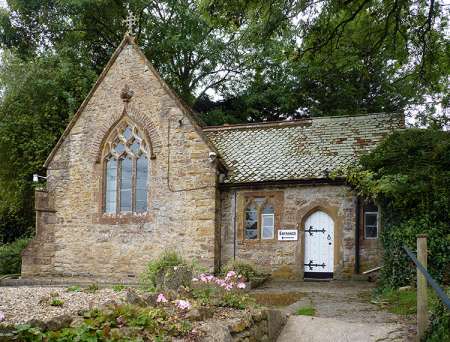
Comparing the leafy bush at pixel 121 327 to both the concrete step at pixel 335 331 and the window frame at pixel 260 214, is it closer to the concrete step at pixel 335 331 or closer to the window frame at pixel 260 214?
the concrete step at pixel 335 331

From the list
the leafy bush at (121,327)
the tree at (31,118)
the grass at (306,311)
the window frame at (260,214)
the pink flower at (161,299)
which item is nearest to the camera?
the leafy bush at (121,327)

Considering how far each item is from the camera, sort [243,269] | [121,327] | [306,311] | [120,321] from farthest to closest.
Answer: [243,269]
[306,311]
[120,321]
[121,327]

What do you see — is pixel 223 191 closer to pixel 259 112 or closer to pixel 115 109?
pixel 115 109

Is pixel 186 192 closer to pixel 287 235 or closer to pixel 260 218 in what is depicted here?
pixel 260 218

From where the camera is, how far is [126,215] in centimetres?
2031

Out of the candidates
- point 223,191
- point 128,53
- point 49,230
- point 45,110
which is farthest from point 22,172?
point 223,191

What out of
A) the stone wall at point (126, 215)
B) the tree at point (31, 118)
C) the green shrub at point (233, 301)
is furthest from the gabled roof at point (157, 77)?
the green shrub at point (233, 301)

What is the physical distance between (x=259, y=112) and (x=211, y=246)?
17708 mm

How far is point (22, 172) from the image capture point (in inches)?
1104

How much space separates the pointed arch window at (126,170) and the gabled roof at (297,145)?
309 cm

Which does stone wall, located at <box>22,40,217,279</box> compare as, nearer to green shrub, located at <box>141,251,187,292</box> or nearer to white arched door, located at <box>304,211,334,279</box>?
white arched door, located at <box>304,211,334,279</box>

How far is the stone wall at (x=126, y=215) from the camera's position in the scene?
19297 mm

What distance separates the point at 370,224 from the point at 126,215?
27.9 ft

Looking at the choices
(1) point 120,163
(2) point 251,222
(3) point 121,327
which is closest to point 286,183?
(2) point 251,222
